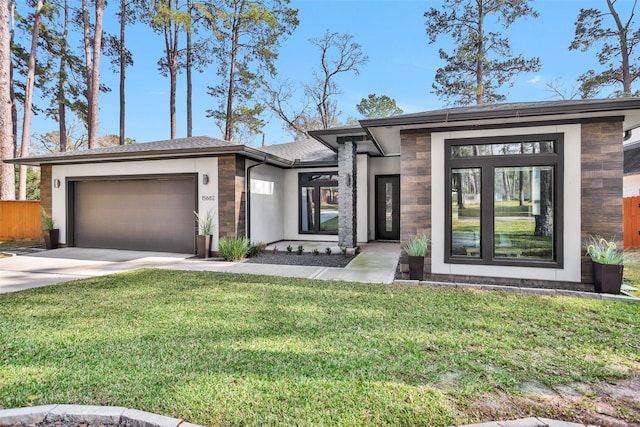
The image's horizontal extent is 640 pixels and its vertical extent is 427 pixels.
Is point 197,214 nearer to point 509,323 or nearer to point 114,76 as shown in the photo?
point 509,323

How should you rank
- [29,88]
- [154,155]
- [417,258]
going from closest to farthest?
[417,258] < [154,155] < [29,88]

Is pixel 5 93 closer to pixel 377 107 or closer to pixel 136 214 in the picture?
pixel 136 214

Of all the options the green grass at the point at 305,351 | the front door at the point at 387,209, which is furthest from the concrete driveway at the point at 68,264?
the front door at the point at 387,209

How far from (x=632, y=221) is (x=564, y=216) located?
730 cm

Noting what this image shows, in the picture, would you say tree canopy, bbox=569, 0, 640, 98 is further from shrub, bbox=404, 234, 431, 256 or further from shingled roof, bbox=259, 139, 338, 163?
shrub, bbox=404, 234, 431, 256

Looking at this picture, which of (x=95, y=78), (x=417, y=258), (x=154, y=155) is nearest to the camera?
(x=417, y=258)

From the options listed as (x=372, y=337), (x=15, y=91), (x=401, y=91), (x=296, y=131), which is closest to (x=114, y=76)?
(x=15, y=91)

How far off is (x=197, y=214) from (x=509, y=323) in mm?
7616

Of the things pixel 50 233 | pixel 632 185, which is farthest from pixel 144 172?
pixel 632 185

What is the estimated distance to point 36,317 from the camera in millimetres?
4078

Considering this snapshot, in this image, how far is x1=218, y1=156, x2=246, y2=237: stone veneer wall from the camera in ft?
28.5

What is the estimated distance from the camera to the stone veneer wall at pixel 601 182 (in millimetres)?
5262

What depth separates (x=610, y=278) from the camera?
16.4ft

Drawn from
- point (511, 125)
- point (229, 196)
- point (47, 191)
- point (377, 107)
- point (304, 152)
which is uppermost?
point (377, 107)
